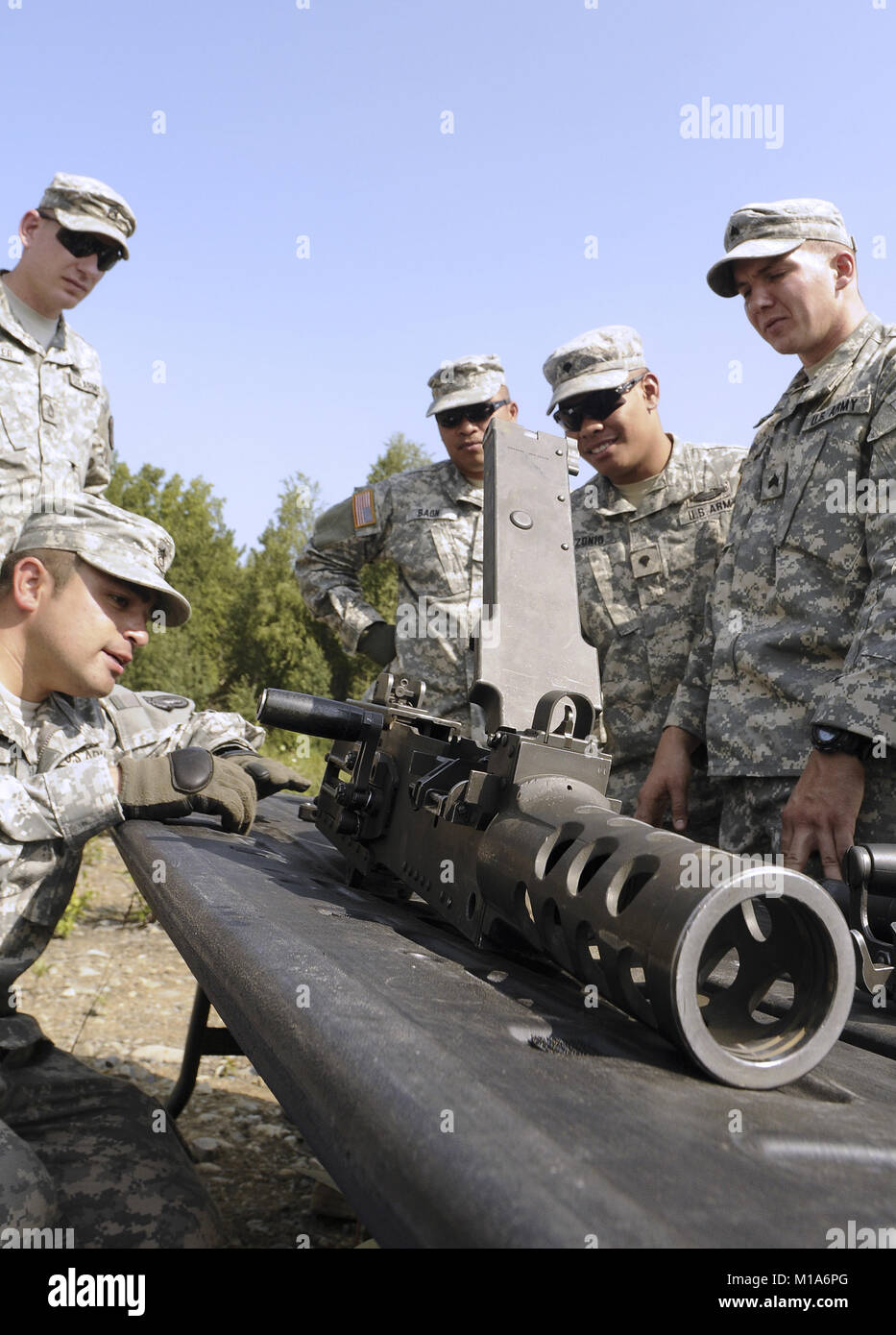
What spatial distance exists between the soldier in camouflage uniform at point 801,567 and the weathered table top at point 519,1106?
909mm

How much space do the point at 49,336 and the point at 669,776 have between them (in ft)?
11.2

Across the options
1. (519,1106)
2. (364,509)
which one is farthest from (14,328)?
(519,1106)

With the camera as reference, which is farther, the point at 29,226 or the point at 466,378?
the point at 466,378

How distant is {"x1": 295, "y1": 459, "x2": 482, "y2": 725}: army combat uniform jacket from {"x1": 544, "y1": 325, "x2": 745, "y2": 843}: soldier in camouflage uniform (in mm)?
835

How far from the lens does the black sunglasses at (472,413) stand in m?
4.80

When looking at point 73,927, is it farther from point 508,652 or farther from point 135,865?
point 508,652

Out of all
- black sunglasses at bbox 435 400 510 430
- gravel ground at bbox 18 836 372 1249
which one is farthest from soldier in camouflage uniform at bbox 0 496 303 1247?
black sunglasses at bbox 435 400 510 430

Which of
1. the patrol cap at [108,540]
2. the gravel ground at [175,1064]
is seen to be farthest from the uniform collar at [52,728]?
the gravel ground at [175,1064]

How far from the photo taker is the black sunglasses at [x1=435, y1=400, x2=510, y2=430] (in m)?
4.80

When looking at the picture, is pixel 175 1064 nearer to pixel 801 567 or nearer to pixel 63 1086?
pixel 63 1086

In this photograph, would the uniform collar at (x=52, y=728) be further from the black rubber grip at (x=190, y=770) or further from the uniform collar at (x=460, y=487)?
the uniform collar at (x=460, y=487)

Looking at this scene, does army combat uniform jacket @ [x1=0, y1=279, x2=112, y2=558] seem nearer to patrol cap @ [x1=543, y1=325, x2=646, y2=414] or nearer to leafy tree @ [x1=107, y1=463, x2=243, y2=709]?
patrol cap @ [x1=543, y1=325, x2=646, y2=414]

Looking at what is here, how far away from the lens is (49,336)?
14.9 ft

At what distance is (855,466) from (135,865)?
85.8 inches
